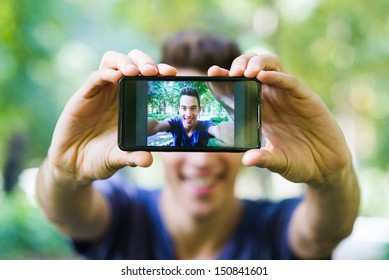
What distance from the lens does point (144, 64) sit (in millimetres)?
704

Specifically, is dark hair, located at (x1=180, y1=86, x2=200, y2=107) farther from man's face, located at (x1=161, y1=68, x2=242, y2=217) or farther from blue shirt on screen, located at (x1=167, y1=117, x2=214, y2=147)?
man's face, located at (x1=161, y1=68, x2=242, y2=217)

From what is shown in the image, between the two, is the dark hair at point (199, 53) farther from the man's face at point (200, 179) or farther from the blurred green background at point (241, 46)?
the blurred green background at point (241, 46)

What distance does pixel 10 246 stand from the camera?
7.06 ft

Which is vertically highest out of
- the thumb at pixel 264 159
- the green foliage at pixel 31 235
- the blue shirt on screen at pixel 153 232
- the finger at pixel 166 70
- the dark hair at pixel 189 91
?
the finger at pixel 166 70

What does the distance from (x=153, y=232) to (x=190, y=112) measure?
62 centimetres

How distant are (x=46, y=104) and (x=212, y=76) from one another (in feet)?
5.82

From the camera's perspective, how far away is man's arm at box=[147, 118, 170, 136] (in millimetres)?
756

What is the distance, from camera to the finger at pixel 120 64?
2.31 feet

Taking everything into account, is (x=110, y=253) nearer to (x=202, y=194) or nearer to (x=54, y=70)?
(x=202, y=194)

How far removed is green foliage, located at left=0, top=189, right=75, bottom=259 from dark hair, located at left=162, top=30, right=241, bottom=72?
1224mm

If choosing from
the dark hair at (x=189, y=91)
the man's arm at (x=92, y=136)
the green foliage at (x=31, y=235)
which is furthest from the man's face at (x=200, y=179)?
the green foliage at (x=31, y=235)

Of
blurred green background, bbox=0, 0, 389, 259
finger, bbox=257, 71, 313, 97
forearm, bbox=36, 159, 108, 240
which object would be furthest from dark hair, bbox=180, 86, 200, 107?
blurred green background, bbox=0, 0, 389, 259

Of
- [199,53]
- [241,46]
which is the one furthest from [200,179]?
[241,46]

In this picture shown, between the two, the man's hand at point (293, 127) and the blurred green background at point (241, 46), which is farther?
the blurred green background at point (241, 46)
